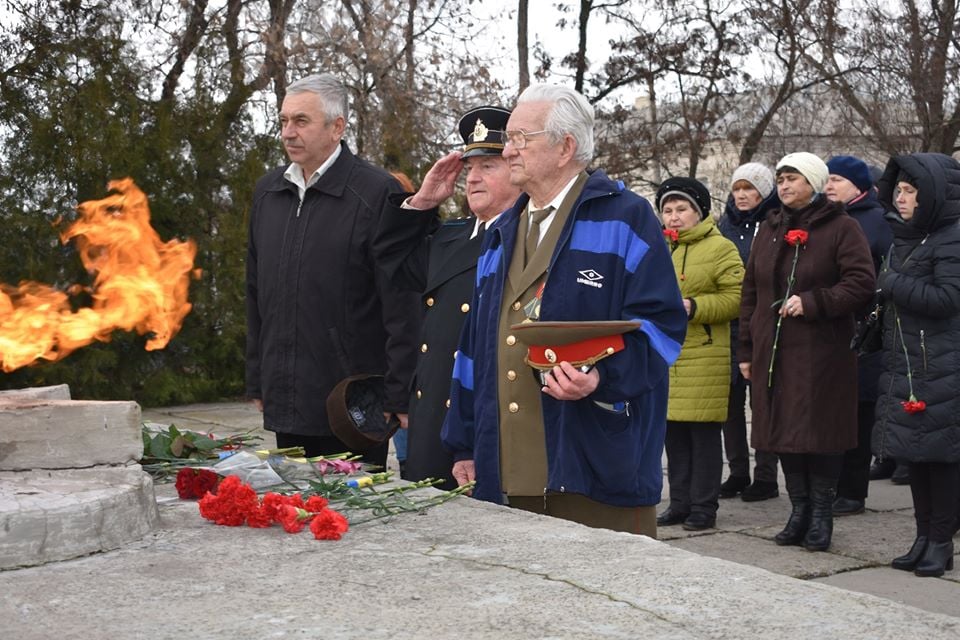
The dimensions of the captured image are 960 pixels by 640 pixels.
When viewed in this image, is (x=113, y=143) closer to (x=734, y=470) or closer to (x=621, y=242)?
(x=734, y=470)

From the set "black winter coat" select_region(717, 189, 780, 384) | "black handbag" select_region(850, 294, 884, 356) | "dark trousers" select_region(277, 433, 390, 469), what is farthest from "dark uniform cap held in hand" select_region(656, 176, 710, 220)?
"dark trousers" select_region(277, 433, 390, 469)

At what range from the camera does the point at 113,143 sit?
1070cm

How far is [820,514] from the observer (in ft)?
18.7

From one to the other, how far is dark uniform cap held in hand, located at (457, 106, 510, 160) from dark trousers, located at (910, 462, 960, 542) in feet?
8.39

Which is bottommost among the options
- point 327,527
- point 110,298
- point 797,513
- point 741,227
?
point 797,513

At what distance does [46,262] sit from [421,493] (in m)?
7.66

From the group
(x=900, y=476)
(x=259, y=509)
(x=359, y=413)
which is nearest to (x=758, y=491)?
(x=900, y=476)

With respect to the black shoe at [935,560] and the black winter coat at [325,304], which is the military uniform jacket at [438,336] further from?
the black shoe at [935,560]

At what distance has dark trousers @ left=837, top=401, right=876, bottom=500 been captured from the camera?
21.5ft

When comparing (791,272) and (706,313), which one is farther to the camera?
(706,313)

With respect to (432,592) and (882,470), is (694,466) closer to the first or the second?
(882,470)

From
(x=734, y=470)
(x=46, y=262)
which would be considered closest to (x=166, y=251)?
(x=734, y=470)

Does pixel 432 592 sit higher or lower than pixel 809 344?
lower

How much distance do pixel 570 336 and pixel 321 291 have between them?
5.69ft
